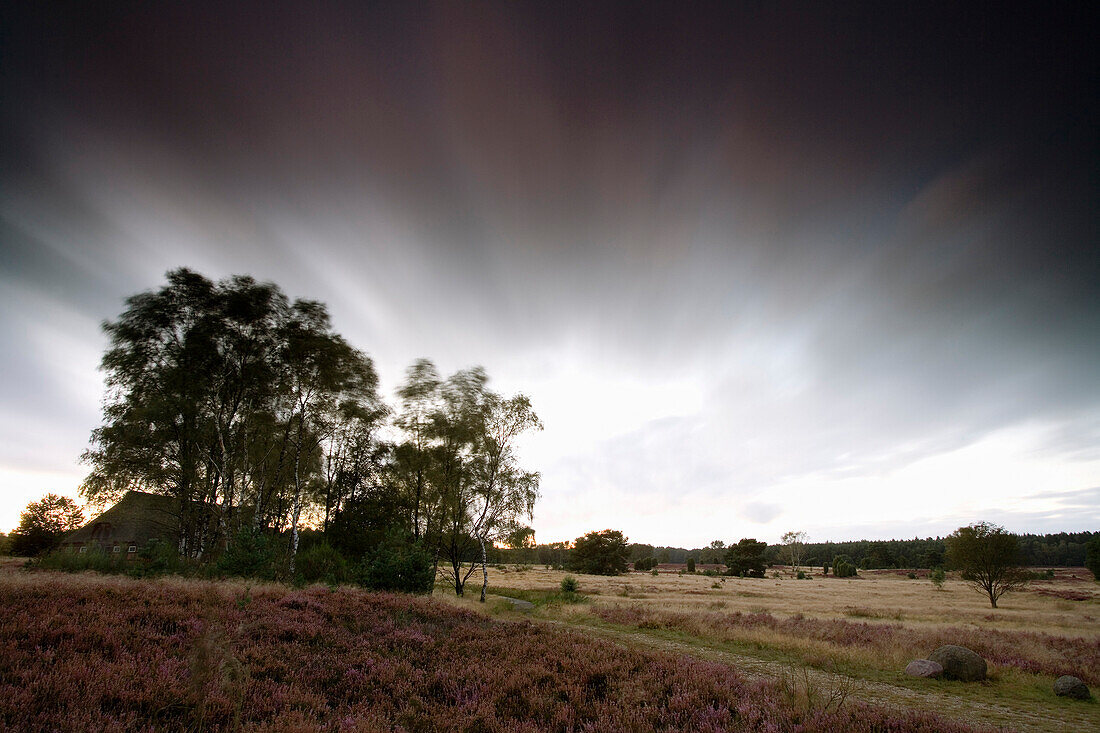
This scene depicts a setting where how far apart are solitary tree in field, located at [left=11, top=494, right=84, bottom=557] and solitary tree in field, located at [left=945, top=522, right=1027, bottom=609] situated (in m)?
74.1

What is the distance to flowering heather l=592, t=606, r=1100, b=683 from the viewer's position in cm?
1516

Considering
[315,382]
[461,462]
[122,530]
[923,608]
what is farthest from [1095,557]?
[122,530]

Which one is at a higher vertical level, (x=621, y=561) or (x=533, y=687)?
(x=533, y=687)

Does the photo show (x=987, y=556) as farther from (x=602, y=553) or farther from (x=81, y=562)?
(x=81, y=562)

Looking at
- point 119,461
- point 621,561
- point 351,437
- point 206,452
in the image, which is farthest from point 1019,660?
point 621,561

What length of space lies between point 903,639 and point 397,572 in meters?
22.9

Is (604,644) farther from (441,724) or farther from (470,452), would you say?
(470,452)

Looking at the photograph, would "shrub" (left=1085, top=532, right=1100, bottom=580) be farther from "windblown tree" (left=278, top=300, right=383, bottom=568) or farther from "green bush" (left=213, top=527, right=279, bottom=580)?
"green bush" (left=213, top=527, right=279, bottom=580)

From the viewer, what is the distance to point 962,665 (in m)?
13.4

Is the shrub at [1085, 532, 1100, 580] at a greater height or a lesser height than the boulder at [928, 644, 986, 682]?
lesser

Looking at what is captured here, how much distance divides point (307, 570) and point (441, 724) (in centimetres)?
2142

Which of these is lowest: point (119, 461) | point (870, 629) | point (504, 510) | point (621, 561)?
point (621, 561)

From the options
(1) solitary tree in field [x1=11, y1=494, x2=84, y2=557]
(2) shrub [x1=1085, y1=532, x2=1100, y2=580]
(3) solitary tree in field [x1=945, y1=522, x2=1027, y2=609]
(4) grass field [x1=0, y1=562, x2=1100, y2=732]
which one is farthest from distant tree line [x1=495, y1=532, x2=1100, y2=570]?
(4) grass field [x1=0, y1=562, x2=1100, y2=732]

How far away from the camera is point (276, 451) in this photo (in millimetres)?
27156
